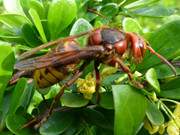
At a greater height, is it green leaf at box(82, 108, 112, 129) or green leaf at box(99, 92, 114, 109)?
green leaf at box(99, 92, 114, 109)

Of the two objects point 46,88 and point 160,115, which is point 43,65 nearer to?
point 46,88

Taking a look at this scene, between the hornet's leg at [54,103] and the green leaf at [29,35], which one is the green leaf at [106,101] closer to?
the hornet's leg at [54,103]

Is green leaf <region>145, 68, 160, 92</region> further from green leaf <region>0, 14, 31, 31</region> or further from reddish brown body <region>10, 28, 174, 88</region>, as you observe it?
green leaf <region>0, 14, 31, 31</region>

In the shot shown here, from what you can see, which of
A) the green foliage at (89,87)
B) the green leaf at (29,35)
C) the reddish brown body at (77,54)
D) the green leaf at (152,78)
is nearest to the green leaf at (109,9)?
the green foliage at (89,87)

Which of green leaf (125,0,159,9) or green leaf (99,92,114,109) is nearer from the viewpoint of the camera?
green leaf (99,92,114,109)

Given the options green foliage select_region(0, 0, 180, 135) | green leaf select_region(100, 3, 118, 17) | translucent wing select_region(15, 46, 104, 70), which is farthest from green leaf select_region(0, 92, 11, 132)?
green leaf select_region(100, 3, 118, 17)

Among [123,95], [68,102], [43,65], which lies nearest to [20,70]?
[43,65]
